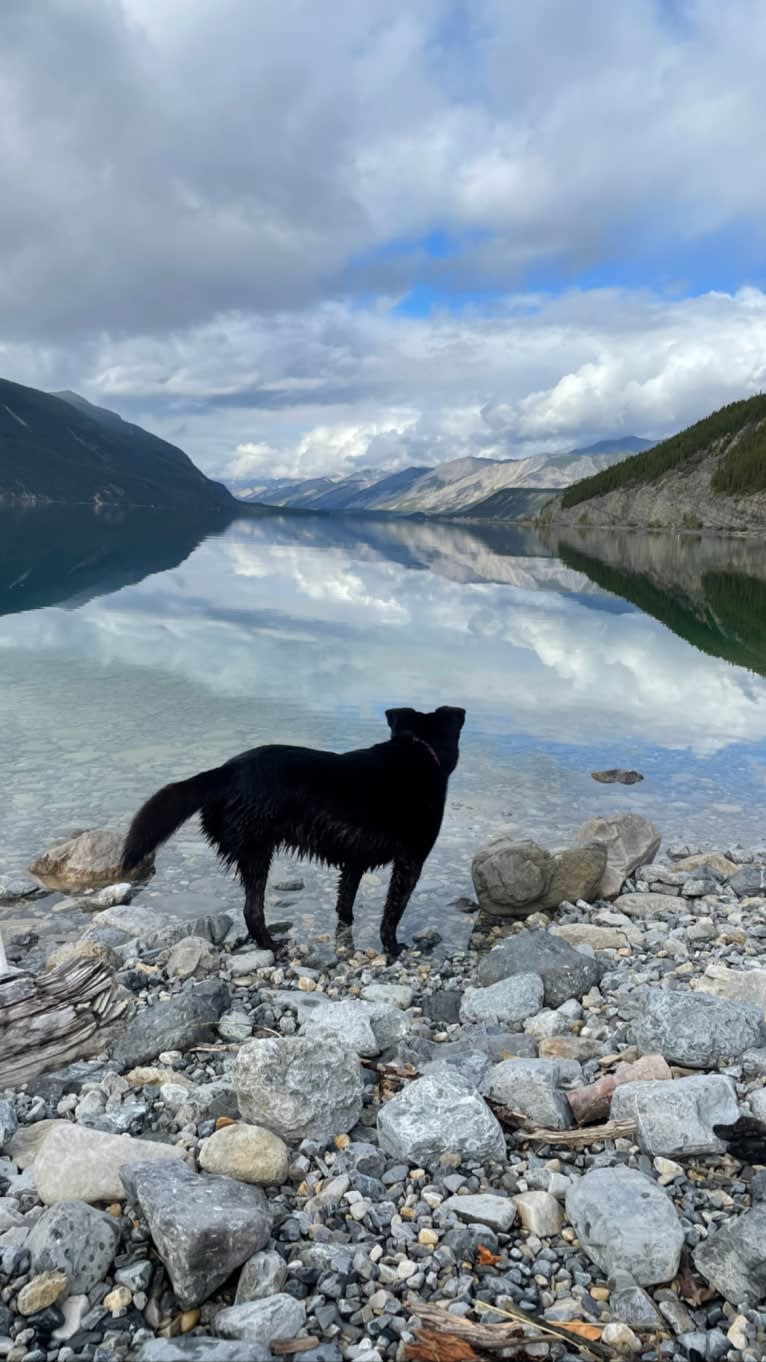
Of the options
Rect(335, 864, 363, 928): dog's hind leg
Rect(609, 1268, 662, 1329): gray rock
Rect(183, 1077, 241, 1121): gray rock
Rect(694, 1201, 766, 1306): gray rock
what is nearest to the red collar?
Rect(335, 864, 363, 928): dog's hind leg

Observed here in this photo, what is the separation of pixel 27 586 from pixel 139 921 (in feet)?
149

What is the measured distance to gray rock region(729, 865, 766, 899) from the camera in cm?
1124

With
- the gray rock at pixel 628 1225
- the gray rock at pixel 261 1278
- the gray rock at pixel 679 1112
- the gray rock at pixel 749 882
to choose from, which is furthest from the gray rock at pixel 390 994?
the gray rock at pixel 749 882

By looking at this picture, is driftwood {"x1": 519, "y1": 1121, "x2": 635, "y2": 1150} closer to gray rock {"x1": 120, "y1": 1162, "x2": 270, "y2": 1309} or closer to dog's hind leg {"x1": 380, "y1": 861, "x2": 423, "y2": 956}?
gray rock {"x1": 120, "y1": 1162, "x2": 270, "y2": 1309}

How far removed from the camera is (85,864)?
1159 centimetres

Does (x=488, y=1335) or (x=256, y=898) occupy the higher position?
(x=488, y=1335)

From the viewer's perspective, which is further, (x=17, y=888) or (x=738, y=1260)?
(x=17, y=888)

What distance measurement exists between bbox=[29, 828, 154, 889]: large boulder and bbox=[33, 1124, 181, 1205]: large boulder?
6.87m

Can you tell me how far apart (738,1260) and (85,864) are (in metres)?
9.54

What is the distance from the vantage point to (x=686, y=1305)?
152 inches

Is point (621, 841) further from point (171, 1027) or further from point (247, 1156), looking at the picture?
point (247, 1156)

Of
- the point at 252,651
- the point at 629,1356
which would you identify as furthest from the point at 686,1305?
the point at 252,651

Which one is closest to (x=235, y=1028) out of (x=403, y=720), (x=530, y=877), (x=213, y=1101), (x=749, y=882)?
(x=213, y=1101)

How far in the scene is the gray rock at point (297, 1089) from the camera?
516 cm
